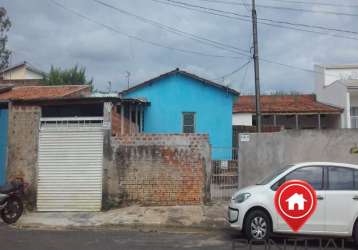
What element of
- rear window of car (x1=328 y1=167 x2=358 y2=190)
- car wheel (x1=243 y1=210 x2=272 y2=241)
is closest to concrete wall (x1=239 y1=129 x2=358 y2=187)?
rear window of car (x1=328 y1=167 x2=358 y2=190)

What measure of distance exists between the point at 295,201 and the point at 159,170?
32.5 feet

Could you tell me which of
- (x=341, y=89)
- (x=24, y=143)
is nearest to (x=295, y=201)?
(x=24, y=143)

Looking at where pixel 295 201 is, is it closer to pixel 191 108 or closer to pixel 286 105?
pixel 191 108

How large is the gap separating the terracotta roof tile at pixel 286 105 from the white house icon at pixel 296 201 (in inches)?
974

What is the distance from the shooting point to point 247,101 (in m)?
33.7

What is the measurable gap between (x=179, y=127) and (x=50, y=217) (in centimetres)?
962

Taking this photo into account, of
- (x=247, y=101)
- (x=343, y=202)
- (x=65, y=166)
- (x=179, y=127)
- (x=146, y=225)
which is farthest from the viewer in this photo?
(x=247, y=101)

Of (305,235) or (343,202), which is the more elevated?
(343,202)

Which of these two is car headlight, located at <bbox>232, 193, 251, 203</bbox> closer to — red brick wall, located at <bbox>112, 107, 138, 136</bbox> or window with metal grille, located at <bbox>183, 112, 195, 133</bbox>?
Answer: red brick wall, located at <bbox>112, 107, 138, 136</bbox>

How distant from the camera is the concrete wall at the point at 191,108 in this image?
23.2m

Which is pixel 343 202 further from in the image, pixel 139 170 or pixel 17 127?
pixel 17 127

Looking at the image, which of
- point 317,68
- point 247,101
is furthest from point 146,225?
point 317,68

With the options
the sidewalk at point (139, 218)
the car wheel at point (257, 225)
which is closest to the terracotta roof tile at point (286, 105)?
the sidewalk at point (139, 218)

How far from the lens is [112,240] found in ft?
36.9
